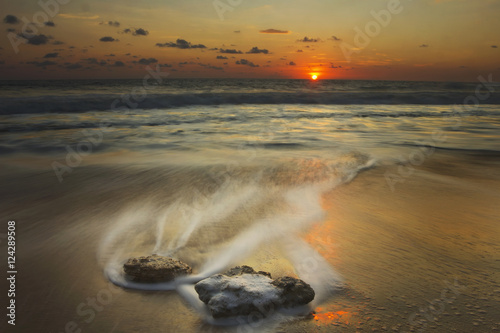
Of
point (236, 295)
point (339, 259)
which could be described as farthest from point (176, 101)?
point (236, 295)

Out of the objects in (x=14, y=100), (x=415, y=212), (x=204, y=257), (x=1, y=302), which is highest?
(x=14, y=100)

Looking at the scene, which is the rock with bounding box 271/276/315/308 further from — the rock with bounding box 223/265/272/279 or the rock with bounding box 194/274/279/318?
the rock with bounding box 223/265/272/279

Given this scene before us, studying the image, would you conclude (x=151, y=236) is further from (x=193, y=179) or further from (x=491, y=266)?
(x=491, y=266)

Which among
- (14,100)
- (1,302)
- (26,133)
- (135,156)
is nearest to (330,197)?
(1,302)

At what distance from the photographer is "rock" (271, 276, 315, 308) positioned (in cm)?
231

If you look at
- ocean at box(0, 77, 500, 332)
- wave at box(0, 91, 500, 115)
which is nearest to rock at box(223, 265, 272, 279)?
ocean at box(0, 77, 500, 332)

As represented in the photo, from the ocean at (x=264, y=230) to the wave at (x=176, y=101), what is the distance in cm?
1232

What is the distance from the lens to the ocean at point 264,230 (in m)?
2.30

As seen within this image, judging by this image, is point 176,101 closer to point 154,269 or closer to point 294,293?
point 154,269

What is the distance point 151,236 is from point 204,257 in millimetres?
675

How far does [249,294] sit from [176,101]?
22.2 meters

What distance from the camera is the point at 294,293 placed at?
2326mm

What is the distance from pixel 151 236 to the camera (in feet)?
11.3

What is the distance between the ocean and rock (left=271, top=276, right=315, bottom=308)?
81 mm
